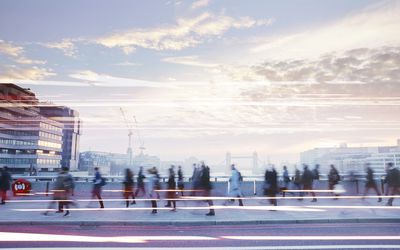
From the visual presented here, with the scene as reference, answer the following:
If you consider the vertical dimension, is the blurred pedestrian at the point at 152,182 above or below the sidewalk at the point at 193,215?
above

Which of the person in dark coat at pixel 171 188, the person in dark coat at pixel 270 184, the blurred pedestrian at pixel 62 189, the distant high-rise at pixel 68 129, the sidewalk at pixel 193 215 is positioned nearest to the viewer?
the sidewalk at pixel 193 215

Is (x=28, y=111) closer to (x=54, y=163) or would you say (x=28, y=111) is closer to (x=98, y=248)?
(x=54, y=163)

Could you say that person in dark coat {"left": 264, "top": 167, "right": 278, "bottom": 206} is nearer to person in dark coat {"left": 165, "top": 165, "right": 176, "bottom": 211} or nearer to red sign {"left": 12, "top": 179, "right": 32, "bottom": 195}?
person in dark coat {"left": 165, "top": 165, "right": 176, "bottom": 211}

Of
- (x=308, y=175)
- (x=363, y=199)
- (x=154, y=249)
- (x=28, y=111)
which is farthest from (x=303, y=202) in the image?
(x=28, y=111)

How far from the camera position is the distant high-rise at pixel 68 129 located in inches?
5325

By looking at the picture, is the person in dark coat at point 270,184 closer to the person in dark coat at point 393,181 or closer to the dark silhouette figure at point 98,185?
the person in dark coat at point 393,181

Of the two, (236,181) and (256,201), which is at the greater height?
(236,181)

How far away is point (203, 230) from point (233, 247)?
7.35 feet

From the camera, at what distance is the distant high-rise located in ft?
444

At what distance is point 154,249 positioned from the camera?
737 centimetres

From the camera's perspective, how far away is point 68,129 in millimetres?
151250

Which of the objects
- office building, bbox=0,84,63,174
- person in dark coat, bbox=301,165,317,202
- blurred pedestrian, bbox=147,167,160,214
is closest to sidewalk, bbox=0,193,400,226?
blurred pedestrian, bbox=147,167,160,214

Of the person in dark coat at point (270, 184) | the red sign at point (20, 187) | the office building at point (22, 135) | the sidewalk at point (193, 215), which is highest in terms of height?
the office building at point (22, 135)

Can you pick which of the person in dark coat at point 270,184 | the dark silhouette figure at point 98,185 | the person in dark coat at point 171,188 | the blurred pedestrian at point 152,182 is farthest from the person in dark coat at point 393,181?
the dark silhouette figure at point 98,185
